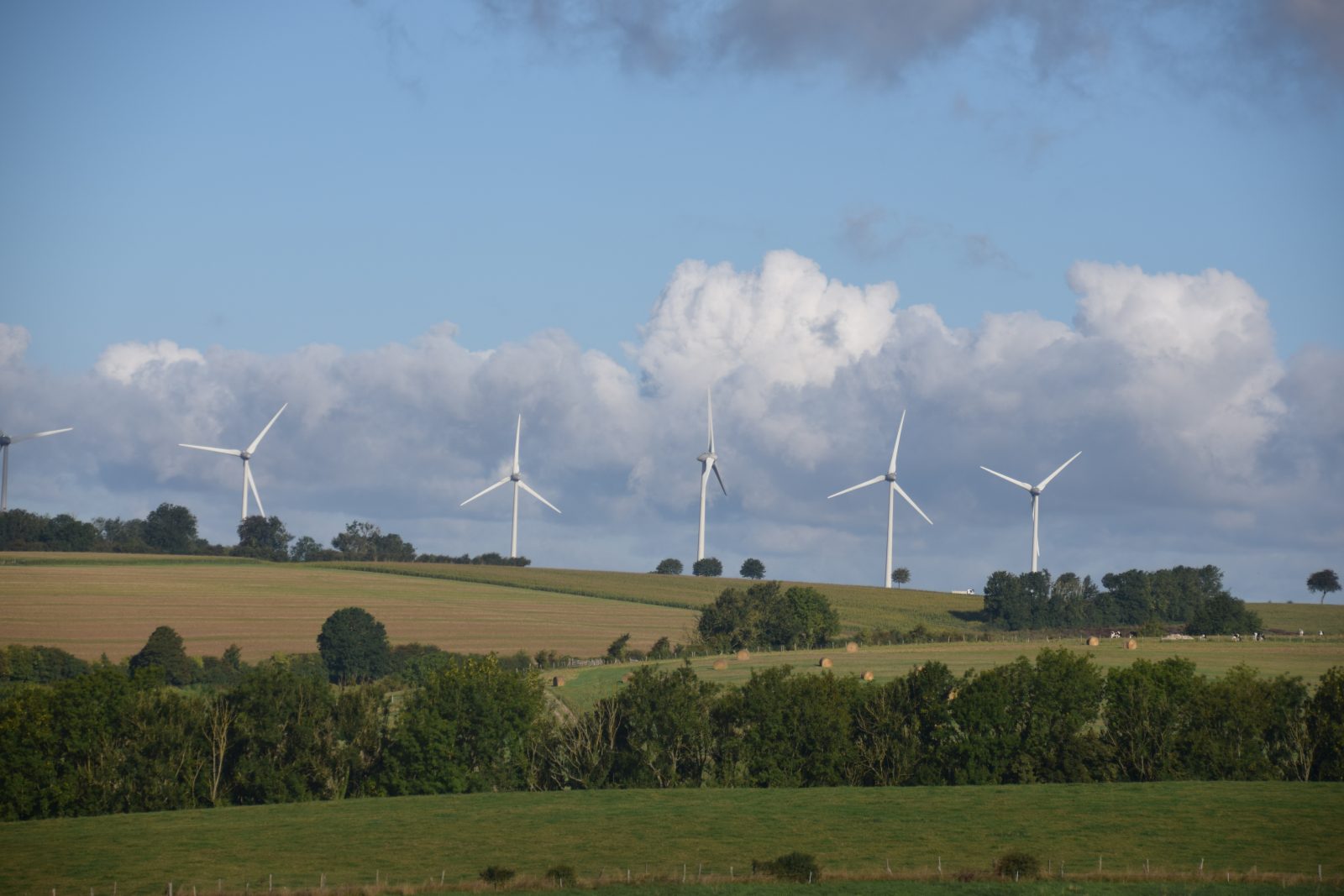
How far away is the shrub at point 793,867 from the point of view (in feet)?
176

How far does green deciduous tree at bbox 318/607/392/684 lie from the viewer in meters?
132

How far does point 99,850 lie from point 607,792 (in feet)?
80.5

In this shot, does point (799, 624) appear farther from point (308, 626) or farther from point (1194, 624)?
point (308, 626)

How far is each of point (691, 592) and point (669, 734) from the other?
103 meters

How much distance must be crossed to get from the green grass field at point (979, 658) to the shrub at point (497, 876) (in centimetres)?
3942

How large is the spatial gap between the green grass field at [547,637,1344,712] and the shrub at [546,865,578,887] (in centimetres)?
3938

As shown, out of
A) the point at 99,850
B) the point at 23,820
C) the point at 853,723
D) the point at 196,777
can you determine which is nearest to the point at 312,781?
the point at 196,777

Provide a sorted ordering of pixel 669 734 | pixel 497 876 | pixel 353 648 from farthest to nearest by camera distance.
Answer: pixel 353 648 < pixel 669 734 < pixel 497 876

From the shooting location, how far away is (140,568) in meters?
170

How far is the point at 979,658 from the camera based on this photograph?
4481 inches

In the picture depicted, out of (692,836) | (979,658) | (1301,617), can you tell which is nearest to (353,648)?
(979,658)

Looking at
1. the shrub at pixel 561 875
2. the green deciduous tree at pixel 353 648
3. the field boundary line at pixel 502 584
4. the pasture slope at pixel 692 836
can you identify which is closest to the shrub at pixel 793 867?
the pasture slope at pixel 692 836

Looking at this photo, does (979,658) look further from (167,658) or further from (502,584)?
(502,584)

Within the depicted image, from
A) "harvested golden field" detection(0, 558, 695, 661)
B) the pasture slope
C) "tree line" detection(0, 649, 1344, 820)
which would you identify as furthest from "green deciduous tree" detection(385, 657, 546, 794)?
"harvested golden field" detection(0, 558, 695, 661)
